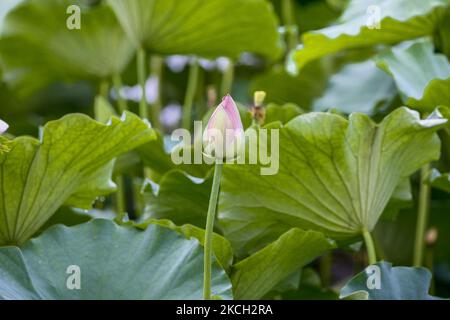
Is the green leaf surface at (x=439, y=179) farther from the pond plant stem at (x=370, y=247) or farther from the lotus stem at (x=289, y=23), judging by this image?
the lotus stem at (x=289, y=23)

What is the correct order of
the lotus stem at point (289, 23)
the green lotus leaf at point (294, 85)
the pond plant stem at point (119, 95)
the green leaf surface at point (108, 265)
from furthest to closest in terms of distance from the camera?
1. the lotus stem at point (289, 23)
2. the green lotus leaf at point (294, 85)
3. the pond plant stem at point (119, 95)
4. the green leaf surface at point (108, 265)

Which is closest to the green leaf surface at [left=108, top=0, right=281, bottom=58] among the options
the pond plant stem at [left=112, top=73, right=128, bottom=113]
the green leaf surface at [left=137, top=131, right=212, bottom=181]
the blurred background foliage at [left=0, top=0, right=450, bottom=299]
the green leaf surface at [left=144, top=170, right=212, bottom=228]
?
the blurred background foliage at [left=0, top=0, right=450, bottom=299]

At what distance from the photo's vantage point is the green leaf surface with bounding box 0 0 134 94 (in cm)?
154

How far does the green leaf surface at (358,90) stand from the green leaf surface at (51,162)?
0.51 metres

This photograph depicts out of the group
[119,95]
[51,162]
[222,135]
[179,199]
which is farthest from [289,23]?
[222,135]

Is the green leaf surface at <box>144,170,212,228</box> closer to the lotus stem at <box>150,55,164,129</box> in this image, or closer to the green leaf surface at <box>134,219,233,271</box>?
the green leaf surface at <box>134,219,233,271</box>

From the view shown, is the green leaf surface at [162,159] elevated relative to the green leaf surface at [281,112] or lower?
lower

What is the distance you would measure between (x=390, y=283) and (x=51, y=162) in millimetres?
384

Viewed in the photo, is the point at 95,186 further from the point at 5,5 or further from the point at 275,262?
the point at 5,5

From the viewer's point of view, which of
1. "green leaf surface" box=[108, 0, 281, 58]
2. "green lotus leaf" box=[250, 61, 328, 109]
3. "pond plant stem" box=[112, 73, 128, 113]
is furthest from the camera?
"green lotus leaf" box=[250, 61, 328, 109]

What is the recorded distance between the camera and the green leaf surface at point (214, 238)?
0.90m

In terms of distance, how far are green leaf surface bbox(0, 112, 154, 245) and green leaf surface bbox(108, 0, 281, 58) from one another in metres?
0.39

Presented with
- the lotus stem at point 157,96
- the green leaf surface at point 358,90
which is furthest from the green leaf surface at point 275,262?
the lotus stem at point 157,96

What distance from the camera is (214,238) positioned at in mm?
894
